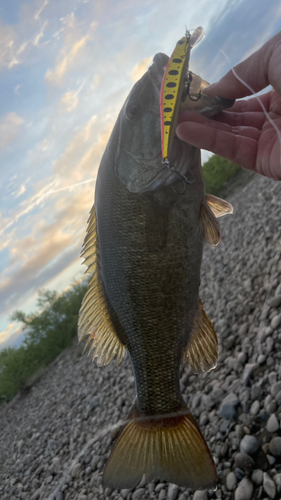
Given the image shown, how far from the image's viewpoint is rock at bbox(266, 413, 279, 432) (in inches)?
125

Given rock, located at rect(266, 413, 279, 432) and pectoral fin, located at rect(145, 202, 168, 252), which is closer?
pectoral fin, located at rect(145, 202, 168, 252)

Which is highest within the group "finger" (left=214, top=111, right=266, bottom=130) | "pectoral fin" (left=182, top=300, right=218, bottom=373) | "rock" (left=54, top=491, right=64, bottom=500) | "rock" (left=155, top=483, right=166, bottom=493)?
"finger" (left=214, top=111, right=266, bottom=130)

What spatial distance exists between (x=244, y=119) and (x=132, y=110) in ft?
3.10

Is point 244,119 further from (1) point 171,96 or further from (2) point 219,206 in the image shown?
(1) point 171,96

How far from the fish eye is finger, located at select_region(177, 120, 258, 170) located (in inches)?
16.4

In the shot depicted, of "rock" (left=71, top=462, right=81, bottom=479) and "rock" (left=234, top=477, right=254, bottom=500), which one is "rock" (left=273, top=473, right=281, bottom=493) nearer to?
"rock" (left=234, top=477, right=254, bottom=500)

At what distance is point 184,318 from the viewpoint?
2049 mm

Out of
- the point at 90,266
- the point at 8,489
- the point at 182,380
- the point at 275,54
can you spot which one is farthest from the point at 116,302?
the point at 8,489

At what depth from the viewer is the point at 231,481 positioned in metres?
3.11

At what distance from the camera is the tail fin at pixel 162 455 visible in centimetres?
182

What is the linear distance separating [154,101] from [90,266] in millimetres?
1067

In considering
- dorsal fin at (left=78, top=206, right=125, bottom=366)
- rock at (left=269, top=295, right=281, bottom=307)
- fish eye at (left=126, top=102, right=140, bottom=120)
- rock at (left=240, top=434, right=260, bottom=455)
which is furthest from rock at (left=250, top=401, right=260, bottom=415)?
fish eye at (left=126, top=102, right=140, bottom=120)

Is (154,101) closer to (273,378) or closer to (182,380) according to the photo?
(273,378)

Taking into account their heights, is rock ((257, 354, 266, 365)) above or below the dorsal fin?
below
